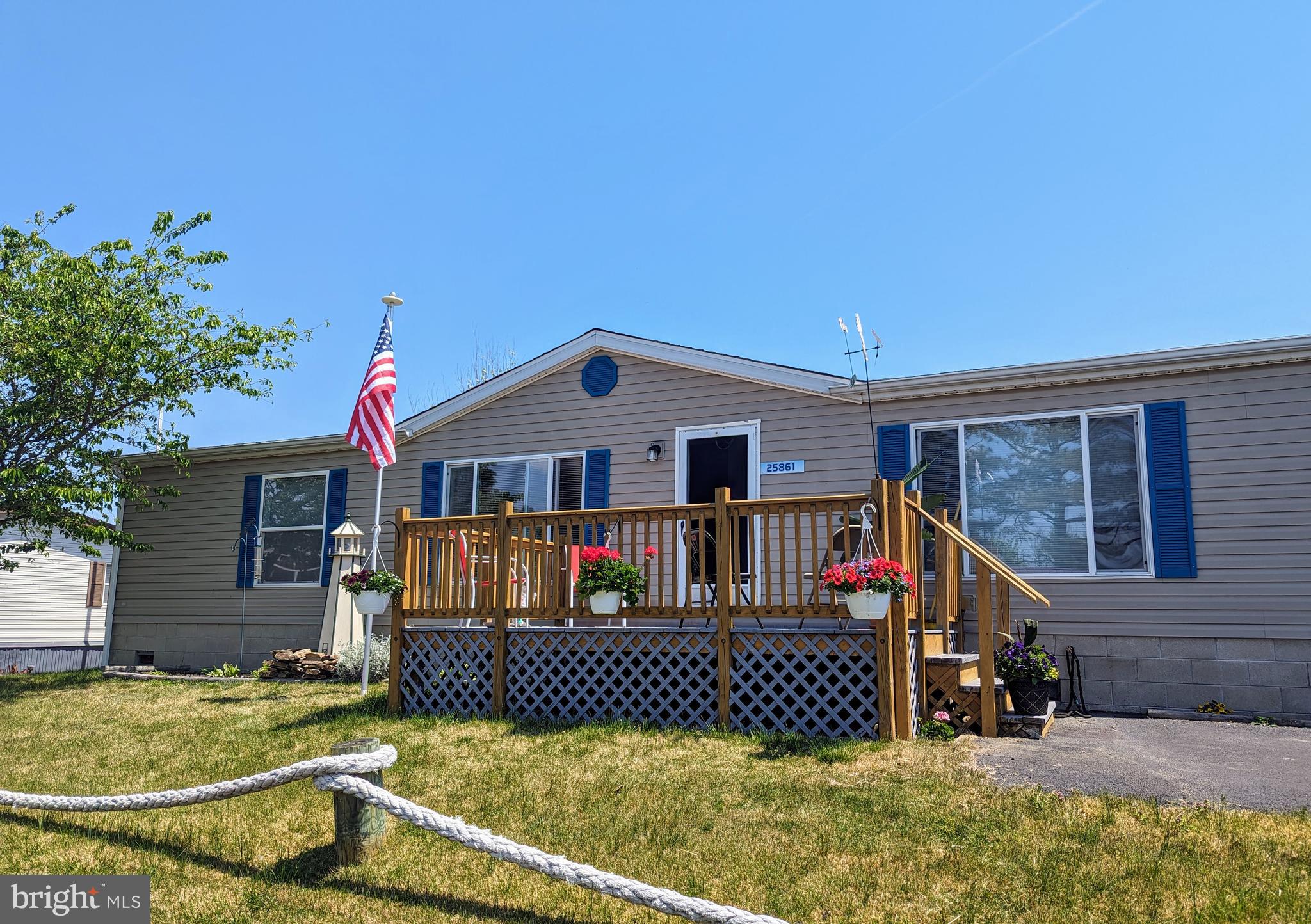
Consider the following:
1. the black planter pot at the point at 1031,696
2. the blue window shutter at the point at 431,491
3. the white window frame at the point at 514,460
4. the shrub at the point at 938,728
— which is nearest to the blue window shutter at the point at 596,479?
the white window frame at the point at 514,460

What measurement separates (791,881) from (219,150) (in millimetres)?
12790

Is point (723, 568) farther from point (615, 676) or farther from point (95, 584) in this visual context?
point (95, 584)

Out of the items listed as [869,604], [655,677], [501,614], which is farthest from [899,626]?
[501,614]

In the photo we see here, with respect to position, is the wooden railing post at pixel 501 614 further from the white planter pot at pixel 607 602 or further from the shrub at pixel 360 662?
the shrub at pixel 360 662

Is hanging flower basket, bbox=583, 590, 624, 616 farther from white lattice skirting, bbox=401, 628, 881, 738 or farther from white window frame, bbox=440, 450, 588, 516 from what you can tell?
white window frame, bbox=440, 450, 588, 516

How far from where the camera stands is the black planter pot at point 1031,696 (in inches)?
249

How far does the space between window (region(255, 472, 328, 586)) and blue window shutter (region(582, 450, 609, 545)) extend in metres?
3.85

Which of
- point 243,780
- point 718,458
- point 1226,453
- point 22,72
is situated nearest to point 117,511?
point 22,72

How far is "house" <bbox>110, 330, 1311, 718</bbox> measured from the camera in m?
7.34

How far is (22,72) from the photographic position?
12773 millimetres

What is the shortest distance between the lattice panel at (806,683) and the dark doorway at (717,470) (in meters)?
2.68

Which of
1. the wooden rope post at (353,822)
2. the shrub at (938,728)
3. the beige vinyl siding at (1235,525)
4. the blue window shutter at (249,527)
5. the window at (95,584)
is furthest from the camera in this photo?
the window at (95,584)

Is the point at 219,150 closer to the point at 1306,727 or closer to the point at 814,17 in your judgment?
the point at 814,17

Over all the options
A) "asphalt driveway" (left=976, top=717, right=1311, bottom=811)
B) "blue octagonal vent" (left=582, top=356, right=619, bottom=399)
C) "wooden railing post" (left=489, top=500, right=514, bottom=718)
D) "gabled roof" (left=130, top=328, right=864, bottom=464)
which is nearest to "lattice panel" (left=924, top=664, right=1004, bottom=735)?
"asphalt driveway" (left=976, top=717, right=1311, bottom=811)
